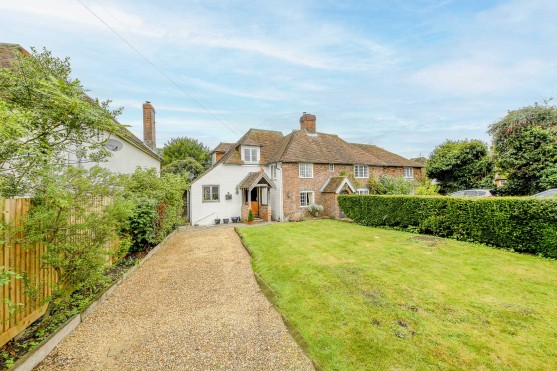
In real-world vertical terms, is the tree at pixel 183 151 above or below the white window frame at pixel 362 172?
above

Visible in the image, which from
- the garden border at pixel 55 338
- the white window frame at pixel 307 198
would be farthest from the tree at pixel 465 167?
the garden border at pixel 55 338

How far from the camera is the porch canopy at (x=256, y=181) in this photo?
64.4 ft

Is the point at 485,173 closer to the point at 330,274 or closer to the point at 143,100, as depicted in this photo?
the point at 330,274

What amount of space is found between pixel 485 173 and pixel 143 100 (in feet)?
118

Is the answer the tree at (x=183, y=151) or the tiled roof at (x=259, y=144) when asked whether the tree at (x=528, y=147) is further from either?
the tree at (x=183, y=151)

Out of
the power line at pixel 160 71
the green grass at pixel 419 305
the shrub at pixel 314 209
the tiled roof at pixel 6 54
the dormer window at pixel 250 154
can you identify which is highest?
the power line at pixel 160 71

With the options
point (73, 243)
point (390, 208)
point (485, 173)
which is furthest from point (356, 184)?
point (73, 243)

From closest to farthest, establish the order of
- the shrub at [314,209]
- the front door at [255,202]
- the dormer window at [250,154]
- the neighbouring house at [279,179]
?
the neighbouring house at [279,179], the shrub at [314,209], the dormer window at [250,154], the front door at [255,202]

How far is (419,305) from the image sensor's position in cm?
502

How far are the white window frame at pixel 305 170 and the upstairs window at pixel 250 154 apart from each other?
4.27 metres

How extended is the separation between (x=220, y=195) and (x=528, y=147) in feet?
87.9

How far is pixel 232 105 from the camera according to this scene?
22.7 metres

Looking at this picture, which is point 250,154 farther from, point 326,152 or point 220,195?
point 326,152

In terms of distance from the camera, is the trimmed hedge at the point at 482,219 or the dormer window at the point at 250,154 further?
the dormer window at the point at 250,154
